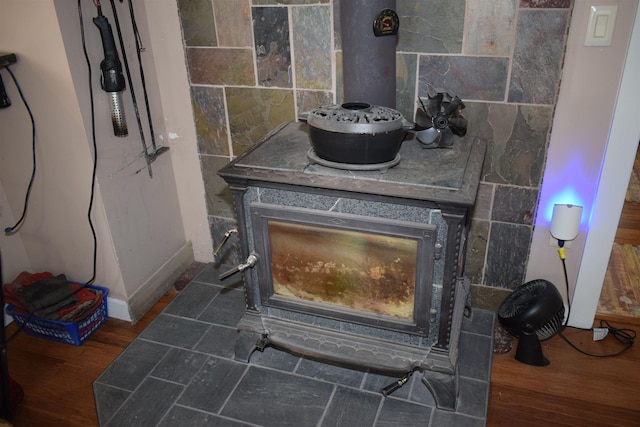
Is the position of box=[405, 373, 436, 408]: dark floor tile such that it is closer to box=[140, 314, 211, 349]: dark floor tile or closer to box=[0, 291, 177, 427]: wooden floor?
box=[140, 314, 211, 349]: dark floor tile

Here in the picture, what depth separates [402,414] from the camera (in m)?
1.78

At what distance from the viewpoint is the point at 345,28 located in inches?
65.2

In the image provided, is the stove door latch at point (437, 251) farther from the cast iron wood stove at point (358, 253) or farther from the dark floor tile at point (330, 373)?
the dark floor tile at point (330, 373)

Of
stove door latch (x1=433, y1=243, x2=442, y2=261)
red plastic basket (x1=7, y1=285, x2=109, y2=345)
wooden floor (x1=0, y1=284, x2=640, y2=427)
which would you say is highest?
stove door latch (x1=433, y1=243, x2=442, y2=261)

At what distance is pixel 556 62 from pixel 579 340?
3.60ft

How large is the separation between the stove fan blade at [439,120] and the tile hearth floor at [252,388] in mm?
853

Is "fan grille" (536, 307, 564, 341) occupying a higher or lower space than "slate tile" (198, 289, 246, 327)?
higher

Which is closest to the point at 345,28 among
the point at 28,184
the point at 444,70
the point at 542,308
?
the point at 444,70

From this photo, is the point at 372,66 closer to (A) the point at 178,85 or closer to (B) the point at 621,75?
(B) the point at 621,75

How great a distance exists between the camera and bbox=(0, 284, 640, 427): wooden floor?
1.79m

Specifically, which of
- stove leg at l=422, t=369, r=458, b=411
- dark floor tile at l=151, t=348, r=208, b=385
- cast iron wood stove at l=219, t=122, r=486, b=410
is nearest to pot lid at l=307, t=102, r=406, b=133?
cast iron wood stove at l=219, t=122, r=486, b=410

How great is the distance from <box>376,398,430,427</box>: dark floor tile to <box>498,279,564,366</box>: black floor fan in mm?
458

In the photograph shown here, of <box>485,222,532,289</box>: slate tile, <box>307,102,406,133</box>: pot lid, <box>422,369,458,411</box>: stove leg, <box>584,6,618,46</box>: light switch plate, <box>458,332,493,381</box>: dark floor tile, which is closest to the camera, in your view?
<box>307,102,406,133</box>: pot lid

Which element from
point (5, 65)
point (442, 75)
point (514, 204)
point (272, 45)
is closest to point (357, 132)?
point (442, 75)
